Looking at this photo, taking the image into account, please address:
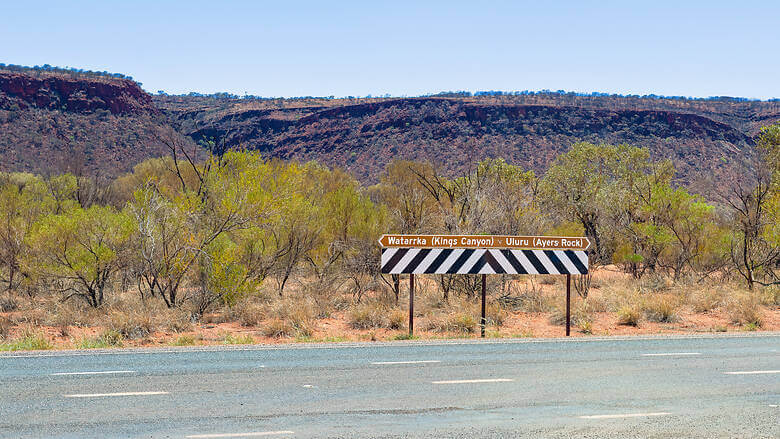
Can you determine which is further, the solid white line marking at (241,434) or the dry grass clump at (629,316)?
the dry grass clump at (629,316)

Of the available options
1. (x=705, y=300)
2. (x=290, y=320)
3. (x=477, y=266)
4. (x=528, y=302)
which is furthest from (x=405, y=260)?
(x=705, y=300)

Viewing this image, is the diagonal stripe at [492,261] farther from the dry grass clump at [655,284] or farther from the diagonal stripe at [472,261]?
the dry grass clump at [655,284]

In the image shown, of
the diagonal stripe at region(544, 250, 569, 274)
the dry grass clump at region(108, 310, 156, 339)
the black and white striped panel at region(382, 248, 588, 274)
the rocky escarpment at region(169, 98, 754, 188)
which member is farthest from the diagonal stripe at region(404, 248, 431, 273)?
the rocky escarpment at region(169, 98, 754, 188)

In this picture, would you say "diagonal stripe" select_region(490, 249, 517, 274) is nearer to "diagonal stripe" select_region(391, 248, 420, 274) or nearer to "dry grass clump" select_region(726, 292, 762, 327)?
"diagonal stripe" select_region(391, 248, 420, 274)

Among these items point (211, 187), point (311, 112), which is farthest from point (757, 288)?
point (311, 112)

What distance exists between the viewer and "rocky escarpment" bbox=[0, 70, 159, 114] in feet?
258

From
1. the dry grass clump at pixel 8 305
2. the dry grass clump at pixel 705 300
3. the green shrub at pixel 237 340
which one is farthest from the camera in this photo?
the dry grass clump at pixel 8 305

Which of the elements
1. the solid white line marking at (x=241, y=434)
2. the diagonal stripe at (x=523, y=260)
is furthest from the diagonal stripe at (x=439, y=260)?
the solid white line marking at (x=241, y=434)

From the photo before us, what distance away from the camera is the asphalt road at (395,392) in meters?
6.36

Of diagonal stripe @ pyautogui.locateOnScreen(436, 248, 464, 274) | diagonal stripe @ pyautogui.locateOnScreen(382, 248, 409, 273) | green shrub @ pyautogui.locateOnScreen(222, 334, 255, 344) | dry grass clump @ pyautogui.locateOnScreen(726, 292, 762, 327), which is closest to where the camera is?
green shrub @ pyautogui.locateOnScreen(222, 334, 255, 344)

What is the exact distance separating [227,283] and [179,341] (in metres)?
4.45

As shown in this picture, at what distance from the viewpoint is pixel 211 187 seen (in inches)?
699

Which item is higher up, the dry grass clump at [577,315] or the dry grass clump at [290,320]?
the dry grass clump at [290,320]

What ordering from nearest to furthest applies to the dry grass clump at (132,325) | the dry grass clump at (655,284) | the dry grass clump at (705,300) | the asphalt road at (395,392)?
the asphalt road at (395,392)
the dry grass clump at (132,325)
the dry grass clump at (705,300)
the dry grass clump at (655,284)
